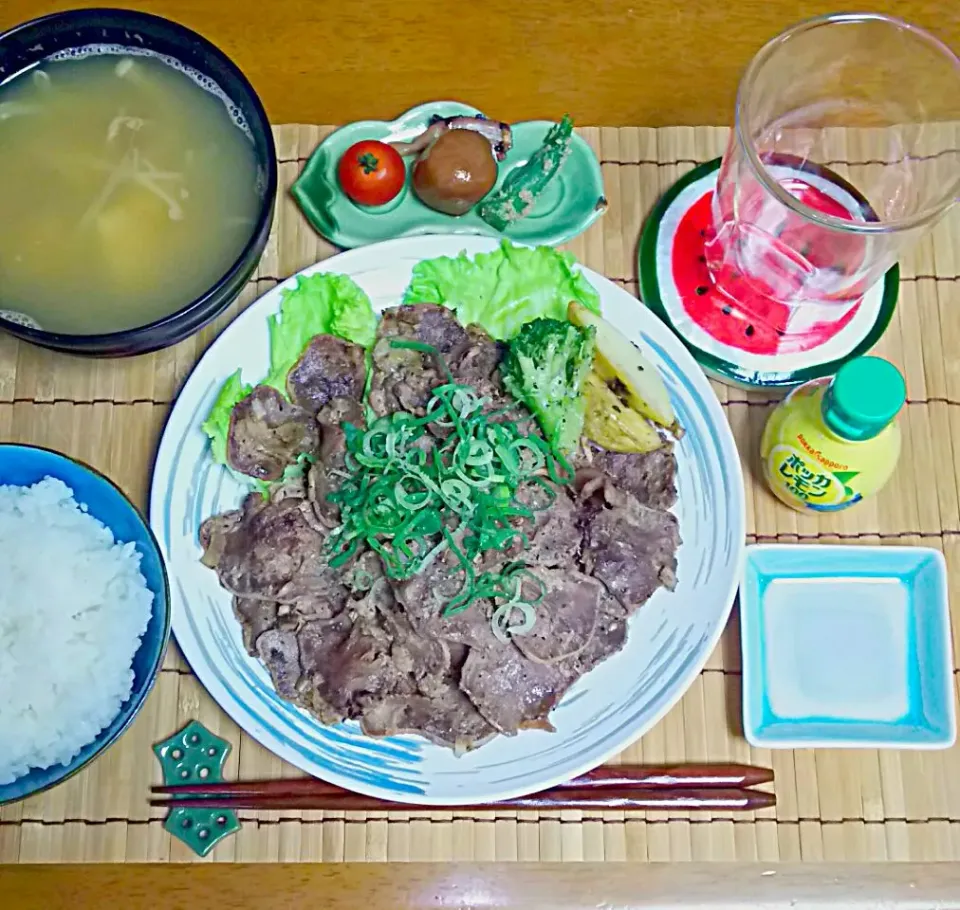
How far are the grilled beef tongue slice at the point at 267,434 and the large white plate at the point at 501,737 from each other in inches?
2.9

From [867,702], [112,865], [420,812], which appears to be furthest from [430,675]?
[867,702]

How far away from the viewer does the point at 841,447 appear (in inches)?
86.4

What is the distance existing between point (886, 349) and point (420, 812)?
1.76m

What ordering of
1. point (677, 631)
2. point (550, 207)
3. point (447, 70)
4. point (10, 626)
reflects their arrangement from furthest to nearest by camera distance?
point (447, 70) → point (550, 207) → point (677, 631) → point (10, 626)

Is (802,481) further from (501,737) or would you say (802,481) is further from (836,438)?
(501,737)

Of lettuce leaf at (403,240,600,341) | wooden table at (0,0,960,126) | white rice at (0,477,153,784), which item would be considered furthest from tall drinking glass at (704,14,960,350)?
white rice at (0,477,153,784)

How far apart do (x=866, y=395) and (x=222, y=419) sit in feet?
4.97

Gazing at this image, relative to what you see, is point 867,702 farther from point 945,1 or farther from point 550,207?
point 945,1

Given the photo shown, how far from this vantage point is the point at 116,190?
236cm

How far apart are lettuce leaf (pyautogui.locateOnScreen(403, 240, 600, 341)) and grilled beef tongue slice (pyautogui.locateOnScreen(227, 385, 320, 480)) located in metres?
0.43

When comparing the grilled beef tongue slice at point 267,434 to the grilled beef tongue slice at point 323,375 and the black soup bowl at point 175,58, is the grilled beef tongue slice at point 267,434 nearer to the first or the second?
the grilled beef tongue slice at point 323,375

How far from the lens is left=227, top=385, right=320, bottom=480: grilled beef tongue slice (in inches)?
92.2

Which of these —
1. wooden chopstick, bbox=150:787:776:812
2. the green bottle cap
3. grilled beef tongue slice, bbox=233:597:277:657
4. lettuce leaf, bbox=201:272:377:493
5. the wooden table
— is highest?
the wooden table

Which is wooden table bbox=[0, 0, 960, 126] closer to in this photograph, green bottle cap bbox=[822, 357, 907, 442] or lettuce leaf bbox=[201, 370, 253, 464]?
lettuce leaf bbox=[201, 370, 253, 464]
